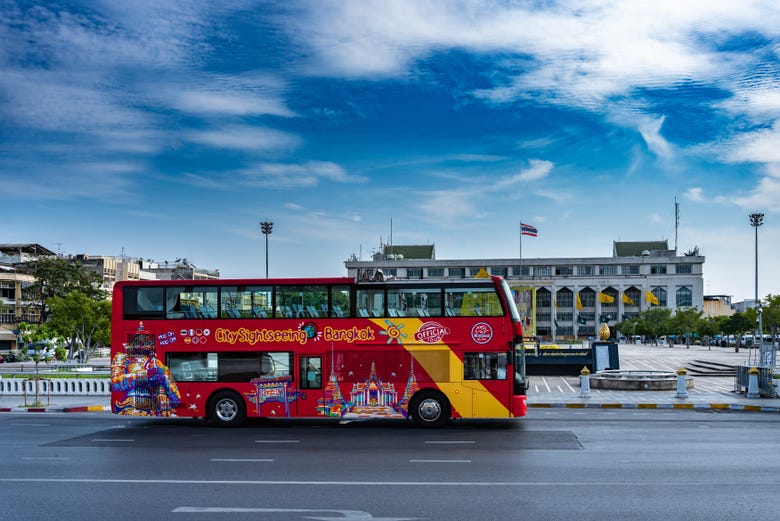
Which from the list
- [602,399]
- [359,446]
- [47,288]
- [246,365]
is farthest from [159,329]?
[47,288]

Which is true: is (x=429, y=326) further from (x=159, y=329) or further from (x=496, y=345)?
(x=159, y=329)

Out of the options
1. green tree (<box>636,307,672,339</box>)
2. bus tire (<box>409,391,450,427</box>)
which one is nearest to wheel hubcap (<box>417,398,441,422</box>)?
bus tire (<box>409,391,450,427</box>)

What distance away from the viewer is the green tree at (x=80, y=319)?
195 feet

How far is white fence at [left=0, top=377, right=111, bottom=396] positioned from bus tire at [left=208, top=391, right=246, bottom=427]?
1188cm

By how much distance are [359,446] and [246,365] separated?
5033mm

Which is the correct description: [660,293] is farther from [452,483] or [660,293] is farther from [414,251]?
[452,483]

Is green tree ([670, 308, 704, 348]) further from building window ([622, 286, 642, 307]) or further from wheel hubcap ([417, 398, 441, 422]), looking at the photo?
wheel hubcap ([417, 398, 441, 422])

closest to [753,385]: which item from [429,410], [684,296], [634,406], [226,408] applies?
[634,406]

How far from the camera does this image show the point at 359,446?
701 inches

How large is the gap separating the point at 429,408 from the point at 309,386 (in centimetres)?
341

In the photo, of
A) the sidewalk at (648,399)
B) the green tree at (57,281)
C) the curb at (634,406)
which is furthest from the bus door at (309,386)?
the green tree at (57,281)

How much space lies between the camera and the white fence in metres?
31.8

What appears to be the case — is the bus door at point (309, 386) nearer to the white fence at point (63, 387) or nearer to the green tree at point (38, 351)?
the green tree at point (38, 351)

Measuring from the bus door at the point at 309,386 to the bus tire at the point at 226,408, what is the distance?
5.67 ft
